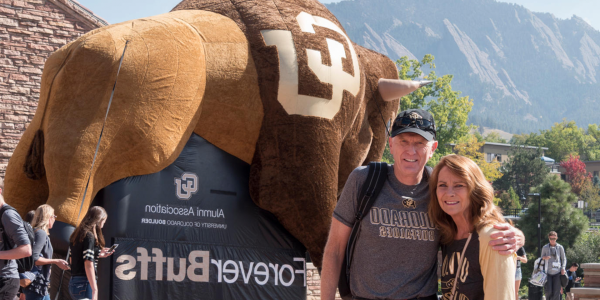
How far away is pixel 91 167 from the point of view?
5.10 meters

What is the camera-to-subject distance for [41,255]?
→ 497 centimetres

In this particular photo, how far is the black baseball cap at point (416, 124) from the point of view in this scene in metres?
2.87

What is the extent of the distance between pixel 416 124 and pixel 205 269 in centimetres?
373

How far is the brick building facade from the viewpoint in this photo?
973 centimetres

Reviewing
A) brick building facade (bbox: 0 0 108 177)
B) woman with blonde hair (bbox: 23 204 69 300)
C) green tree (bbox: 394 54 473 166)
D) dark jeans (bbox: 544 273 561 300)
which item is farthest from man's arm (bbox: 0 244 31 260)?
green tree (bbox: 394 54 473 166)

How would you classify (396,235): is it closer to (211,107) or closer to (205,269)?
(211,107)

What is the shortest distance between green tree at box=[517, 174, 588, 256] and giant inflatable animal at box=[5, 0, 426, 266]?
2214 cm

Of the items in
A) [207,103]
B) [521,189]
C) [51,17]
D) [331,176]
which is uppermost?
[51,17]

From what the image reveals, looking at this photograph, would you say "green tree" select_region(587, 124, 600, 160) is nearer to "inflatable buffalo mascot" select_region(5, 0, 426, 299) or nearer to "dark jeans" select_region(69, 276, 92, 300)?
"inflatable buffalo mascot" select_region(5, 0, 426, 299)

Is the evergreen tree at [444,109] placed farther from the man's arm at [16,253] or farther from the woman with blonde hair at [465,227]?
the woman with blonde hair at [465,227]

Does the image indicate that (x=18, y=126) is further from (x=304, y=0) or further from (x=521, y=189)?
(x=521, y=189)

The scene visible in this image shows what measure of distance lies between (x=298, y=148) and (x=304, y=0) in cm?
183

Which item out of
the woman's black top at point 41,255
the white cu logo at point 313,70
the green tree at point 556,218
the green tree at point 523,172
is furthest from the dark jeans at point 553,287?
the green tree at point 523,172

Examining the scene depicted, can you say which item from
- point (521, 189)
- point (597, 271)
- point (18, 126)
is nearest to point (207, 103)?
point (18, 126)
